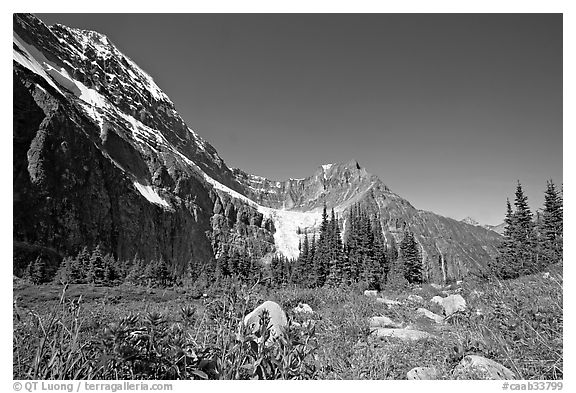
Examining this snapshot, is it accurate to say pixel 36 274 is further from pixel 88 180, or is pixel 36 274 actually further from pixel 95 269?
pixel 88 180

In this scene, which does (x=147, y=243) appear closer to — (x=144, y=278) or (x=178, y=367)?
(x=144, y=278)

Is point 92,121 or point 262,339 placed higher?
point 92,121

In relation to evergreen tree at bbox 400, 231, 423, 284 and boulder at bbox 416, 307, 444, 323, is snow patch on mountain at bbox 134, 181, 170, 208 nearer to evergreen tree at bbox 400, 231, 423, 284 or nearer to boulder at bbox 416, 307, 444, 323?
evergreen tree at bbox 400, 231, 423, 284

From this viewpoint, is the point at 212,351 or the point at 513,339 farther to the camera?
the point at 513,339

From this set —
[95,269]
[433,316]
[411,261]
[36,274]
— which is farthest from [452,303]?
[411,261]

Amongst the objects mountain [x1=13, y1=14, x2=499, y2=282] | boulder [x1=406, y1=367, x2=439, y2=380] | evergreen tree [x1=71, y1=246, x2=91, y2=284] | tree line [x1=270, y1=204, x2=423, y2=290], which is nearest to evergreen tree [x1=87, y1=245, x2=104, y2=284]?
evergreen tree [x1=71, y1=246, x2=91, y2=284]
